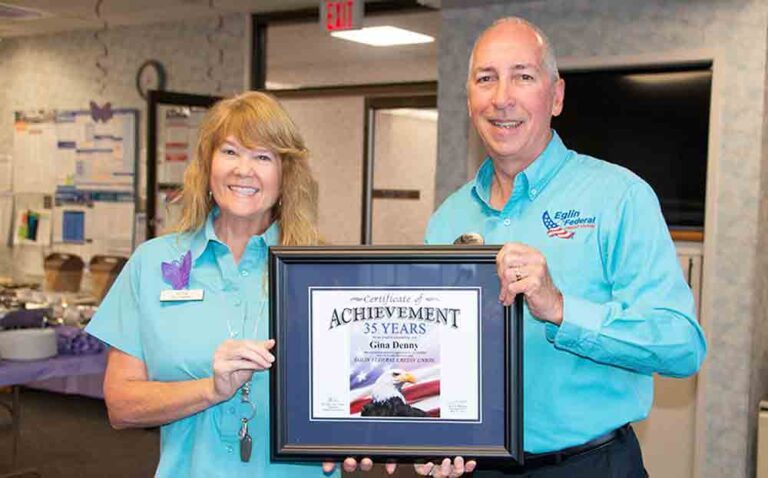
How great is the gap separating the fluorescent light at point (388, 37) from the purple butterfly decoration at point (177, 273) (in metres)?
4.26

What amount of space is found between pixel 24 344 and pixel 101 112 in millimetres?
3972

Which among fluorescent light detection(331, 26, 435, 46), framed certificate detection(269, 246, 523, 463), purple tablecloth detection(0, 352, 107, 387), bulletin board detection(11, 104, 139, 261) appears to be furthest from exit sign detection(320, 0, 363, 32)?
framed certificate detection(269, 246, 523, 463)

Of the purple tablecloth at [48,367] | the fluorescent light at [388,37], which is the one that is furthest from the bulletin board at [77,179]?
the purple tablecloth at [48,367]

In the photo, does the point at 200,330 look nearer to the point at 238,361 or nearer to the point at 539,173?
the point at 238,361

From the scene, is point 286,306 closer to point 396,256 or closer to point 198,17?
point 396,256

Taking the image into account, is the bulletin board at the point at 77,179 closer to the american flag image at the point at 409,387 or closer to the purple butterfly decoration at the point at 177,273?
the purple butterfly decoration at the point at 177,273

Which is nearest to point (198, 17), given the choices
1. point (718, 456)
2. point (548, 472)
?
point (718, 456)

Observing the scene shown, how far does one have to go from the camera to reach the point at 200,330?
6.34ft

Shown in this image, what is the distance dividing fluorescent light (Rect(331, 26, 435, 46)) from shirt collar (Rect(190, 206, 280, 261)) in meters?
4.17

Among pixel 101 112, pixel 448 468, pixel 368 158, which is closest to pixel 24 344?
pixel 448 468

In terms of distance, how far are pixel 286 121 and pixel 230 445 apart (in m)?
0.71

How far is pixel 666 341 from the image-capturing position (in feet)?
5.62

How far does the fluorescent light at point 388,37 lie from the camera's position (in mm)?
6156

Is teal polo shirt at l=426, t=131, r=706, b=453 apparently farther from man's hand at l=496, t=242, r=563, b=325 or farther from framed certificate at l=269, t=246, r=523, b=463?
framed certificate at l=269, t=246, r=523, b=463
